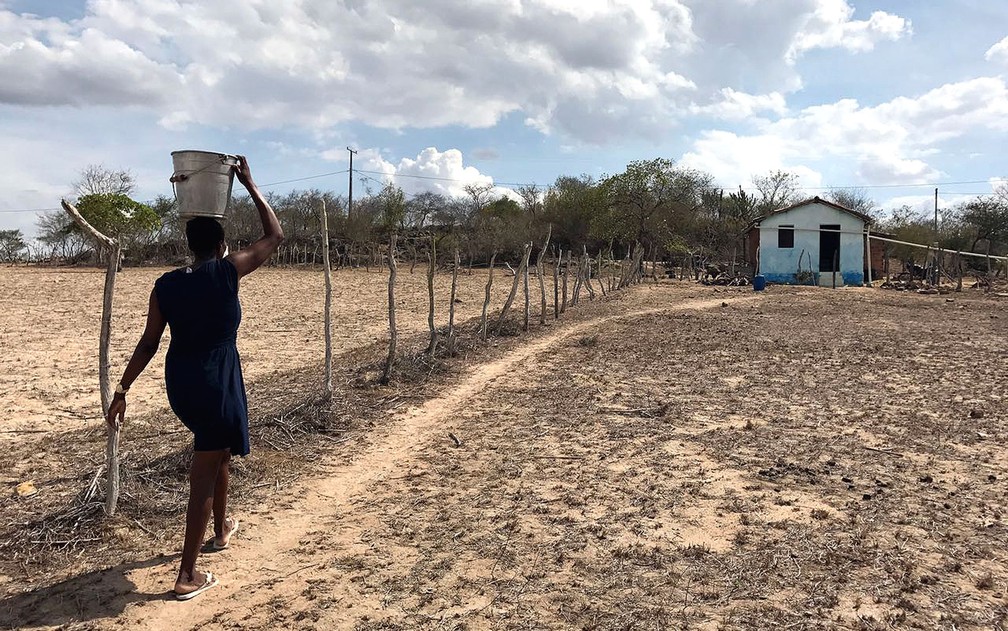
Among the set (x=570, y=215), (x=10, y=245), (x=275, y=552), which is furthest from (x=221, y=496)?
(x=10, y=245)

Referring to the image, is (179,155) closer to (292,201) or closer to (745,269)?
(745,269)

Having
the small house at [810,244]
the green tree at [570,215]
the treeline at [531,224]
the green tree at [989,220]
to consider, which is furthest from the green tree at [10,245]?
the green tree at [989,220]

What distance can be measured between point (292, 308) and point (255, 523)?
12837mm

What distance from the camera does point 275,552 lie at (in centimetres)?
348

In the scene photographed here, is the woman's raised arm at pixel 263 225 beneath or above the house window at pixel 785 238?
beneath

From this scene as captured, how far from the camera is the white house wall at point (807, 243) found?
26203mm

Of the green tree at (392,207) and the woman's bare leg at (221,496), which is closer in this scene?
the woman's bare leg at (221,496)

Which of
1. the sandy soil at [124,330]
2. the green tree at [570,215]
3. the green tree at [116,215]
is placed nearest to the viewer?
the sandy soil at [124,330]

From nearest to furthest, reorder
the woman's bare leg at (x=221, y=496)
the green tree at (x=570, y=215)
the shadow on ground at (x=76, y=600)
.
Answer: the shadow on ground at (x=76, y=600) → the woman's bare leg at (x=221, y=496) → the green tree at (x=570, y=215)

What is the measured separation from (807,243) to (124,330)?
24476mm

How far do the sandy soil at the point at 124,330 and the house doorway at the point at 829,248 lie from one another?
13.6 m

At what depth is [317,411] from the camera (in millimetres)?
5832

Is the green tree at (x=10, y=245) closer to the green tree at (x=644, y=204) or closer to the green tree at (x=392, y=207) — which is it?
the green tree at (x=392, y=207)

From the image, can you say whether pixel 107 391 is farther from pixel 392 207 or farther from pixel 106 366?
pixel 392 207
